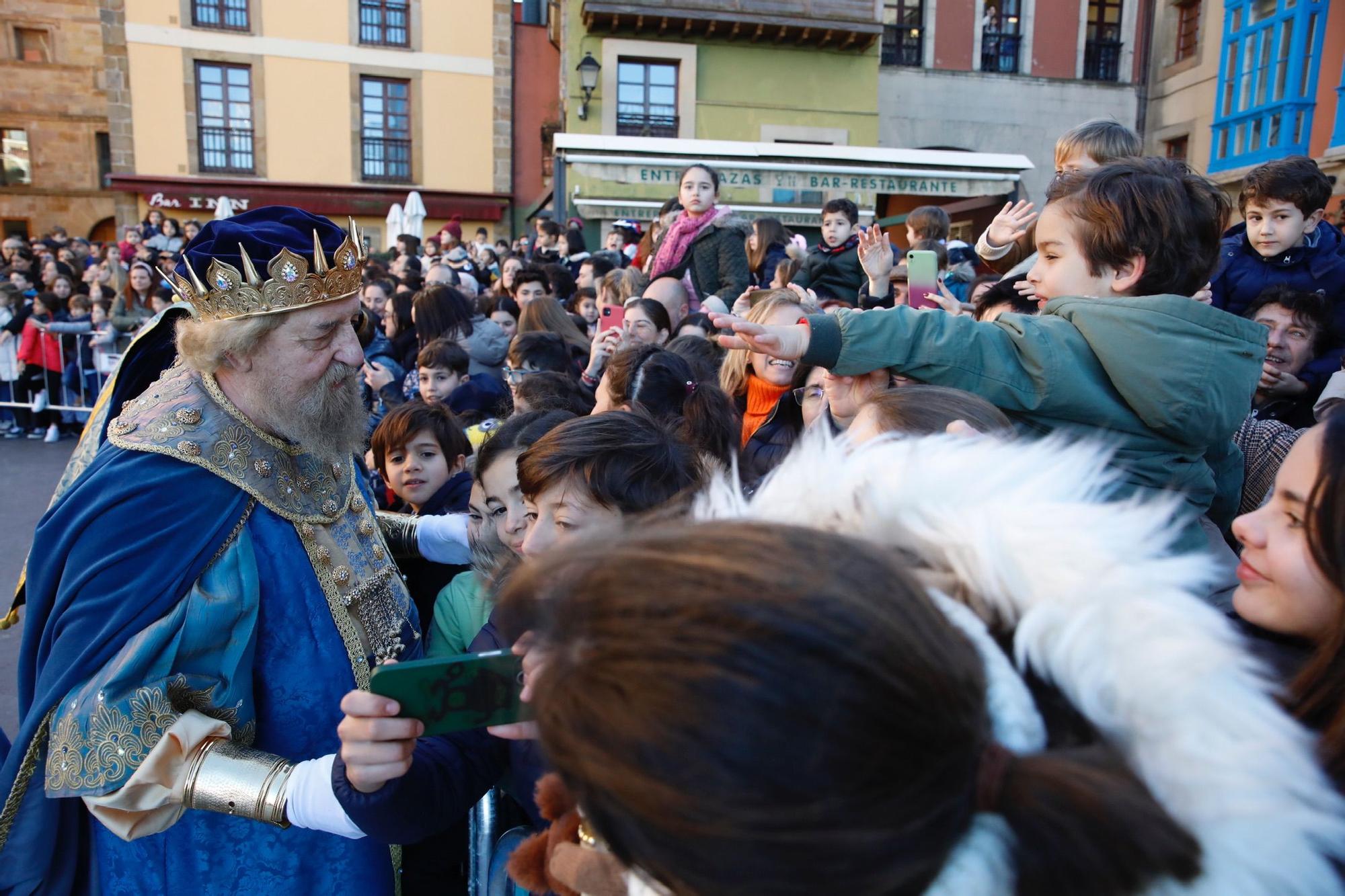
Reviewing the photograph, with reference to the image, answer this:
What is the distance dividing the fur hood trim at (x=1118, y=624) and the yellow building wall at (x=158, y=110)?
24.3 m

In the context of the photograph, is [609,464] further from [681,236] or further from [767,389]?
[681,236]

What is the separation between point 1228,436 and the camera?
1.84 m

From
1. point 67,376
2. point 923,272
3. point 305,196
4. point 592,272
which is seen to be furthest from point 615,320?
point 305,196

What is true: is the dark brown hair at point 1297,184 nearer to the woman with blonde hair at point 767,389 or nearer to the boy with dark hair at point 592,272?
the woman with blonde hair at point 767,389

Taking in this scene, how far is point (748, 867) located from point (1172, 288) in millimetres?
1661

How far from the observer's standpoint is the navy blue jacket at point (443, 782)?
1396mm

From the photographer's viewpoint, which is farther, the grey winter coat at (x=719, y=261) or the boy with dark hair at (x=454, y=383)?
the grey winter coat at (x=719, y=261)

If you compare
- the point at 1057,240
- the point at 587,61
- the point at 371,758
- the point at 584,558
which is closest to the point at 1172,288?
the point at 1057,240

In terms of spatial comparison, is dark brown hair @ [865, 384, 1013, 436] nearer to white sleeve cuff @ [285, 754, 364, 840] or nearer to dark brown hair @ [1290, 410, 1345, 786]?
dark brown hair @ [1290, 410, 1345, 786]

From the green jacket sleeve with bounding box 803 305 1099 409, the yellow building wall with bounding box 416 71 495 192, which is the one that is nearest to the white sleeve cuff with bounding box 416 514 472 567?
the green jacket sleeve with bounding box 803 305 1099 409

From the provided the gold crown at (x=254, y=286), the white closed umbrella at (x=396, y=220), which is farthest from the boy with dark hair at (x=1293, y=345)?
the white closed umbrella at (x=396, y=220)

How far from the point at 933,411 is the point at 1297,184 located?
285 centimetres

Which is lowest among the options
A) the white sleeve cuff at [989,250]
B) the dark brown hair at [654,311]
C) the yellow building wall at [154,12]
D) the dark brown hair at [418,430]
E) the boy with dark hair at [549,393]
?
the dark brown hair at [418,430]

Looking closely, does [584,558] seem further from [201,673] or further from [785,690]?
[201,673]
